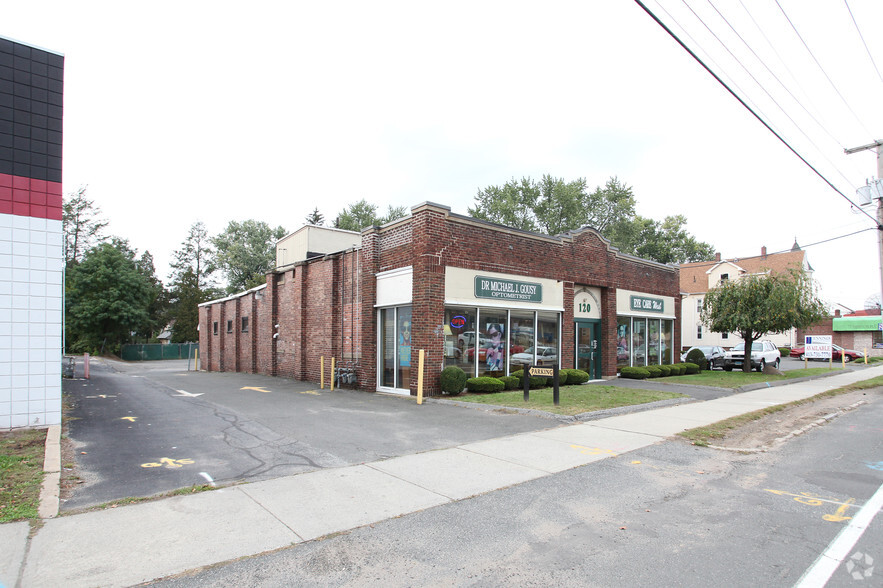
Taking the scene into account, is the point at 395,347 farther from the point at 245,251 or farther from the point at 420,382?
the point at 245,251

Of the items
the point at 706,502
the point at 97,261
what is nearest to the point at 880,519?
the point at 706,502

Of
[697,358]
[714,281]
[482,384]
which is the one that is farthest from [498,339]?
[714,281]

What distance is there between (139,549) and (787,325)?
24.2 metres

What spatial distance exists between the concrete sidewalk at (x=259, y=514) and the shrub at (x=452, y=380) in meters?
4.93

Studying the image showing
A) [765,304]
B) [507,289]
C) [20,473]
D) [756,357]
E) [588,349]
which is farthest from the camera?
[756,357]

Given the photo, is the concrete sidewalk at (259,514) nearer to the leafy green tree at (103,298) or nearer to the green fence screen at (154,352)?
the green fence screen at (154,352)

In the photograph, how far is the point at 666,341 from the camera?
22594 millimetres

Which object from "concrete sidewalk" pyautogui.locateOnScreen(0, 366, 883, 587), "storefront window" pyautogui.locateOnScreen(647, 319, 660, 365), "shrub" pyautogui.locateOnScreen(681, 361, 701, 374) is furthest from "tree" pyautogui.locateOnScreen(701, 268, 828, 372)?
"concrete sidewalk" pyautogui.locateOnScreen(0, 366, 883, 587)

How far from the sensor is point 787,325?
2105 cm

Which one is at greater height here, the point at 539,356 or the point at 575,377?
the point at 539,356

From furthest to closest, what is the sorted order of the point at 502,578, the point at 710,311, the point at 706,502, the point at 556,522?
the point at 710,311
the point at 706,502
the point at 556,522
the point at 502,578

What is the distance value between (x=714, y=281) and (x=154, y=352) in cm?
6122

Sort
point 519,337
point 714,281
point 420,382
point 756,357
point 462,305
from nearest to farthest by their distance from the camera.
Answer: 1. point 420,382
2. point 462,305
3. point 519,337
4. point 756,357
5. point 714,281

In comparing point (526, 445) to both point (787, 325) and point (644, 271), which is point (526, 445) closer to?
point (644, 271)
